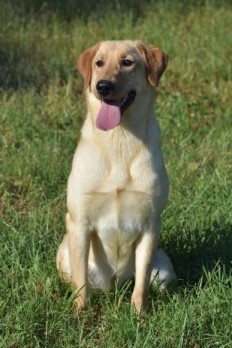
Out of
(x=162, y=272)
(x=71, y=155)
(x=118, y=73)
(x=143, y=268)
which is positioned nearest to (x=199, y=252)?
(x=162, y=272)

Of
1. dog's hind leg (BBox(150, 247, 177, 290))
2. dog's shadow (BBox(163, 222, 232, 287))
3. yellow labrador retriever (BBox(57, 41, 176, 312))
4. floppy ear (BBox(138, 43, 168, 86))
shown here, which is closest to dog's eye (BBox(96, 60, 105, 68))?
yellow labrador retriever (BBox(57, 41, 176, 312))

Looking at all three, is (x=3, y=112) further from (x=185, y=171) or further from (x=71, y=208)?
(x=71, y=208)

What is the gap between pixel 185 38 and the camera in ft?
25.2

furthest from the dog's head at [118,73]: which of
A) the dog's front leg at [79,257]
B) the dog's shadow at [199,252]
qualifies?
the dog's shadow at [199,252]

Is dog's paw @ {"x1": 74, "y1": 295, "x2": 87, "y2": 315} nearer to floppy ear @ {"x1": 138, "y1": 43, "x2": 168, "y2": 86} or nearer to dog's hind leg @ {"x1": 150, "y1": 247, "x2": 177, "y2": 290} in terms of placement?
dog's hind leg @ {"x1": 150, "y1": 247, "x2": 177, "y2": 290}

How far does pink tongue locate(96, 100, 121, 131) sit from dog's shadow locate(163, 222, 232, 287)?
3.26ft

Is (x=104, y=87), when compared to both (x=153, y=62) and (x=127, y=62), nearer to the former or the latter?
(x=127, y=62)

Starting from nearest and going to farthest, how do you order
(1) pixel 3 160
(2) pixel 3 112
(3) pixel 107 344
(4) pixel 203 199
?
(3) pixel 107 344 < (4) pixel 203 199 < (1) pixel 3 160 < (2) pixel 3 112

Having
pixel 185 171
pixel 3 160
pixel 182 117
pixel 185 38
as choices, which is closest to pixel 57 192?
pixel 3 160

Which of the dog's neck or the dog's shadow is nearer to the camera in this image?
the dog's neck

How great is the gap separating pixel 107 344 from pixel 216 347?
51 centimetres

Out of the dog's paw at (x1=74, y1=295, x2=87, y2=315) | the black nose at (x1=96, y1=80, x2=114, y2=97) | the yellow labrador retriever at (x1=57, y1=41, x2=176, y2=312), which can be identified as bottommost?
the dog's paw at (x1=74, y1=295, x2=87, y2=315)

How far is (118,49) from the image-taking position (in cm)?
365

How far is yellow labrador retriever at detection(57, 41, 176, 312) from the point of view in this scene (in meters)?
3.50
